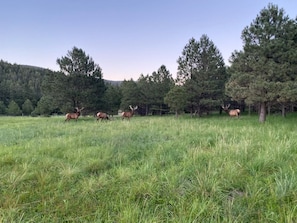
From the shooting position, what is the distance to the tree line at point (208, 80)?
44.6 feet

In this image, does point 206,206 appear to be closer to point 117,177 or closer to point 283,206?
point 283,206

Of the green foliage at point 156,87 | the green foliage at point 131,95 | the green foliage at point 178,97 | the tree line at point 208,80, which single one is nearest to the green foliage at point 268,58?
the tree line at point 208,80

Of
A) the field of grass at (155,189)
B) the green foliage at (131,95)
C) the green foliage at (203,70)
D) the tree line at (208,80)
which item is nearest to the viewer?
the field of grass at (155,189)

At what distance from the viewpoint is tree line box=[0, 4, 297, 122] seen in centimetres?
1359

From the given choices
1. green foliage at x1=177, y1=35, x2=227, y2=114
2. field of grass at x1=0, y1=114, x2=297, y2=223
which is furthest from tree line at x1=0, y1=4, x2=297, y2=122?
field of grass at x1=0, y1=114, x2=297, y2=223

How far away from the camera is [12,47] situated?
23281 mm

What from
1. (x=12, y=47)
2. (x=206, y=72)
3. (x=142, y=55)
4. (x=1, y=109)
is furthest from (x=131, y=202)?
(x=1, y=109)

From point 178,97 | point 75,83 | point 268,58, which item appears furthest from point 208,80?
point 75,83

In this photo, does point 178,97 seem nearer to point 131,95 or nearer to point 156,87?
point 156,87

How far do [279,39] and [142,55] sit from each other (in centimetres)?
1346

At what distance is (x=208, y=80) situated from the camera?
81.3 ft

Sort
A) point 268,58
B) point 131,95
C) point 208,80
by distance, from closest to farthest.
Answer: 1. point 268,58
2. point 208,80
3. point 131,95

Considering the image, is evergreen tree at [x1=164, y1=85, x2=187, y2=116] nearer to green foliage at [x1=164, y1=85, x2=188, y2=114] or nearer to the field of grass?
green foliage at [x1=164, y1=85, x2=188, y2=114]

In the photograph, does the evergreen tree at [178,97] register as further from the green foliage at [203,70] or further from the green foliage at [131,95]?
the green foliage at [131,95]
